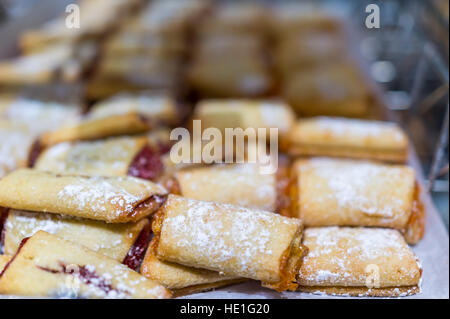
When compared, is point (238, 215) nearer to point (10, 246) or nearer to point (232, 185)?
point (232, 185)

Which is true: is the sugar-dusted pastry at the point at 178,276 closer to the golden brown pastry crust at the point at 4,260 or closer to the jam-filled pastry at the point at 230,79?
the golden brown pastry crust at the point at 4,260

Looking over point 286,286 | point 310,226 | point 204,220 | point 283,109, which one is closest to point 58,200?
point 204,220

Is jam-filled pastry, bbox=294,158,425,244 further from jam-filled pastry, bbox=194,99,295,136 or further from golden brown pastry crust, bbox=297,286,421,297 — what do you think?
jam-filled pastry, bbox=194,99,295,136

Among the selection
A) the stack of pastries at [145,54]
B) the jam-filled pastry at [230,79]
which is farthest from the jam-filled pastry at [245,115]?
the stack of pastries at [145,54]

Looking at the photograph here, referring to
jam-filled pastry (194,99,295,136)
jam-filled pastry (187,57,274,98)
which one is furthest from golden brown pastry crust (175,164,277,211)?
jam-filled pastry (187,57,274,98)

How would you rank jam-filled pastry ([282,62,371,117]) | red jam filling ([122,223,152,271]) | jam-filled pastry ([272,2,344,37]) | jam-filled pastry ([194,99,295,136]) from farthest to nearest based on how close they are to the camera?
jam-filled pastry ([272,2,344,37]), jam-filled pastry ([282,62,371,117]), jam-filled pastry ([194,99,295,136]), red jam filling ([122,223,152,271])

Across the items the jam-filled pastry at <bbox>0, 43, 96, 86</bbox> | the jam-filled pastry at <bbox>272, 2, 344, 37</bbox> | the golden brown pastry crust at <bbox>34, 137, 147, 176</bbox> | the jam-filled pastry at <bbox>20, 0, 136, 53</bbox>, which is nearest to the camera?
the golden brown pastry crust at <bbox>34, 137, 147, 176</bbox>

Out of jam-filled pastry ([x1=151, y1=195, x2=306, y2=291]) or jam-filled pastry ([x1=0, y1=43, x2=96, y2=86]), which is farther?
jam-filled pastry ([x1=0, y1=43, x2=96, y2=86])
